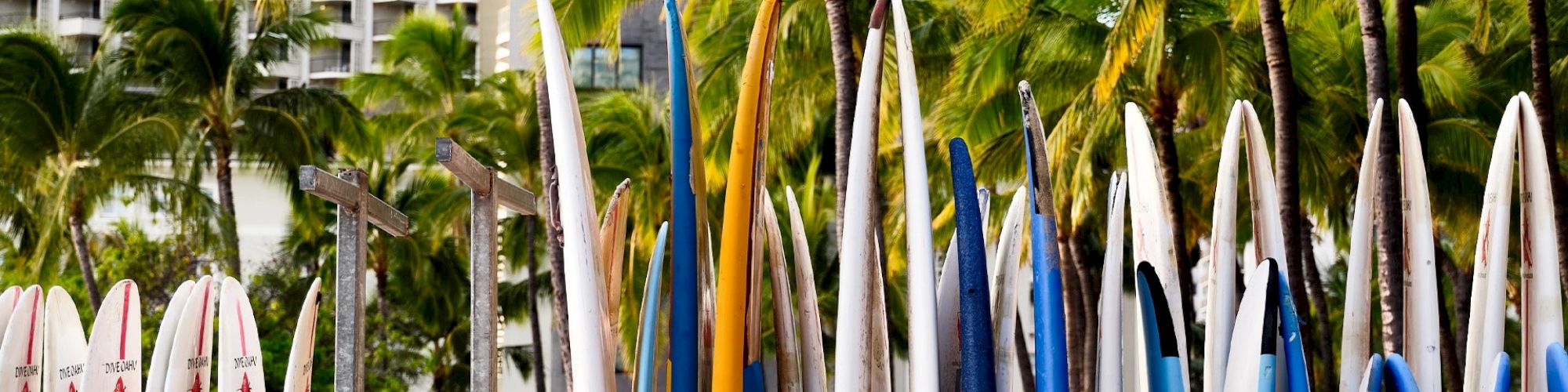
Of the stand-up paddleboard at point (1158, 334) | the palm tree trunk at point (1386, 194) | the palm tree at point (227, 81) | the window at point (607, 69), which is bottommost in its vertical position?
the stand-up paddleboard at point (1158, 334)

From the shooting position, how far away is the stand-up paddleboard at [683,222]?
5.53 feet

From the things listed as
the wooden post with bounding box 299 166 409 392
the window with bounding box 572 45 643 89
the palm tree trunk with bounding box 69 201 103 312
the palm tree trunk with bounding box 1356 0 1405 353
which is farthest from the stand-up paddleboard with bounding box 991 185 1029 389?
the window with bounding box 572 45 643 89

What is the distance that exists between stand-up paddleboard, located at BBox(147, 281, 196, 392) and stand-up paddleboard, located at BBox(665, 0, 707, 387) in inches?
50.2

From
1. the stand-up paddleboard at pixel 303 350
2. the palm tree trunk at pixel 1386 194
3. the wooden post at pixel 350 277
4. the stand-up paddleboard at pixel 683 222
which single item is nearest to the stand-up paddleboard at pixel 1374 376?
the stand-up paddleboard at pixel 683 222

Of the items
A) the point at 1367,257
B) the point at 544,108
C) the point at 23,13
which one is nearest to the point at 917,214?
the point at 1367,257

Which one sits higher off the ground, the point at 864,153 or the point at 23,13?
the point at 23,13

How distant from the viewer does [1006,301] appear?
5.93ft

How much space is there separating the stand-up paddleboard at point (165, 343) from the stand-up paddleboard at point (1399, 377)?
1921mm

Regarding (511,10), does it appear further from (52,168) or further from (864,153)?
(864,153)

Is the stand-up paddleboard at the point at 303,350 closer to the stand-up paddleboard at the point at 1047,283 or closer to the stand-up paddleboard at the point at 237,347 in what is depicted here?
the stand-up paddleboard at the point at 237,347

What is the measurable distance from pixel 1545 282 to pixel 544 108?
11535 millimetres

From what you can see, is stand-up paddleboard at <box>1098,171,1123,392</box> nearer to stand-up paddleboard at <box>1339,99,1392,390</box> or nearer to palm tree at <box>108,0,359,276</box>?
stand-up paddleboard at <box>1339,99,1392,390</box>

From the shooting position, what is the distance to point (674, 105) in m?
1.71

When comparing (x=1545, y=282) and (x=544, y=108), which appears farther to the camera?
(x=544, y=108)
